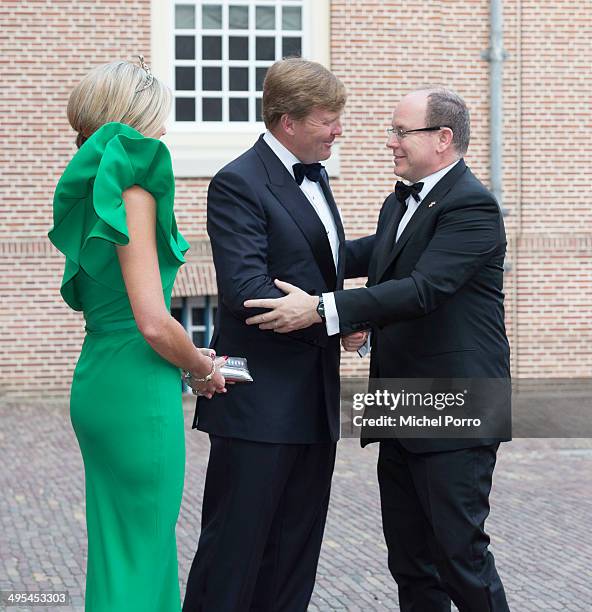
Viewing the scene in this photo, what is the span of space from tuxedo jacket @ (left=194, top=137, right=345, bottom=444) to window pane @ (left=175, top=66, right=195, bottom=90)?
907cm

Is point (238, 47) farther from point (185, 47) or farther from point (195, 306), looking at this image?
point (195, 306)

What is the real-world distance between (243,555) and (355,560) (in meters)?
2.33

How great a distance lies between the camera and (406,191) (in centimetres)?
401

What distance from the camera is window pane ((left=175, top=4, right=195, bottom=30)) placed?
12.6m

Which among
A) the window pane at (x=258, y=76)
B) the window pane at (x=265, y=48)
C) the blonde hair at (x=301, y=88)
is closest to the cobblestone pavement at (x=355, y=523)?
the blonde hair at (x=301, y=88)

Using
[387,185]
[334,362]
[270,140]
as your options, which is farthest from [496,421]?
[387,185]

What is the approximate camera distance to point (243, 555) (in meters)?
3.88

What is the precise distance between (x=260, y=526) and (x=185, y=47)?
957cm

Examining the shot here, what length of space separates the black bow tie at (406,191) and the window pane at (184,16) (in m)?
9.11

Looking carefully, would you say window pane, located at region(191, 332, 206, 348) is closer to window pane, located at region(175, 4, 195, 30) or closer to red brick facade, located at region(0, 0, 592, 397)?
red brick facade, located at region(0, 0, 592, 397)

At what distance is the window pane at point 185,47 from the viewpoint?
1266 centimetres

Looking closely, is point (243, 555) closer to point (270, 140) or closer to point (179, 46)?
point (270, 140)
